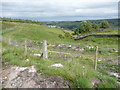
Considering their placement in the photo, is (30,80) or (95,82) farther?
(30,80)

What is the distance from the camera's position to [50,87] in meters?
4.18

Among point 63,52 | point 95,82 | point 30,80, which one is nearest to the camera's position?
point 95,82

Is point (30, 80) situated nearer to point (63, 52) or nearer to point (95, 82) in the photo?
point (95, 82)

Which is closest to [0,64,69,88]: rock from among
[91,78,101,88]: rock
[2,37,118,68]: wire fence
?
[91,78,101,88]: rock

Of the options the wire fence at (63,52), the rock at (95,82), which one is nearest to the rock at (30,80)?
the rock at (95,82)

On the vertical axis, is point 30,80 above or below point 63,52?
above

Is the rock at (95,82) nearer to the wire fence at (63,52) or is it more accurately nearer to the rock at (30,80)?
the rock at (30,80)

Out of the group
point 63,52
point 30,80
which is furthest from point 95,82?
point 63,52

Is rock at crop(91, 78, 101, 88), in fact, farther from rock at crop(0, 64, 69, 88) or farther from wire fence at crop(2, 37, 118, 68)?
wire fence at crop(2, 37, 118, 68)

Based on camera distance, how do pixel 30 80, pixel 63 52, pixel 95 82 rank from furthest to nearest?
pixel 63 52 → pixel 30 80 → pixel 95 82

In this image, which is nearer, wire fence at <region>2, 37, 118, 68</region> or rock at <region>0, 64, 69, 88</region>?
rock at <region>0, 64, 69, 88</region>

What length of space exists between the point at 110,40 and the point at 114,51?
10.1 m

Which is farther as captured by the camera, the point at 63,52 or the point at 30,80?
the point at 63,52

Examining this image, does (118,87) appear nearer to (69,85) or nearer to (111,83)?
(111,83)
